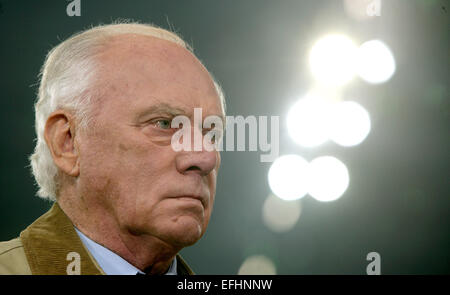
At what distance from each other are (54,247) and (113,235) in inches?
7.0

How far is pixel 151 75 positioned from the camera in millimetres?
1300

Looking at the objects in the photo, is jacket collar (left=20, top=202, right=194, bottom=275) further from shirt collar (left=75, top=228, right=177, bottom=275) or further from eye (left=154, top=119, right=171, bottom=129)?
eye (left=154, top=119, right=171, bottom=129)

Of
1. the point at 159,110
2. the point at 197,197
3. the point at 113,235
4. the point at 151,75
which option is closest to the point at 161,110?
the point at 159,110

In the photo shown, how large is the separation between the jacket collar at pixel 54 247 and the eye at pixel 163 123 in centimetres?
43

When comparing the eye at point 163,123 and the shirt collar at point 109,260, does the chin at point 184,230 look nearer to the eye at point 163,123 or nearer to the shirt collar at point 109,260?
the shirt collar at point 109,260

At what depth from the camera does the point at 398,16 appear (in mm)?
3152

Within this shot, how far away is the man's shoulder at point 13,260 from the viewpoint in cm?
113

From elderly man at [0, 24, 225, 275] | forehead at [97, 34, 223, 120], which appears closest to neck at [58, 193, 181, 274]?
elderly man at [0, 24, 225, 275]

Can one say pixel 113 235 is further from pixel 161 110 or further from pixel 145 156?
pixel 161 110

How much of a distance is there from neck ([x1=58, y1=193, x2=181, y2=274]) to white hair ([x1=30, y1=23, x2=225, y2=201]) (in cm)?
16

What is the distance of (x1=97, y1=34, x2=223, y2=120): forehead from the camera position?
127cm

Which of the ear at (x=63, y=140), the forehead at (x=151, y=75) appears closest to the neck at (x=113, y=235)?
the ear at (x=63, y=140)

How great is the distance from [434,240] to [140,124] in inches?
138
